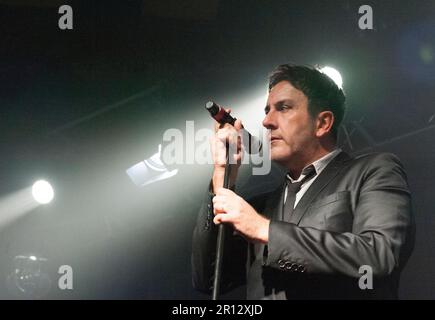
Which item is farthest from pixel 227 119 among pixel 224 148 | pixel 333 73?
pixel 333 73

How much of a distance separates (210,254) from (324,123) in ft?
1.93

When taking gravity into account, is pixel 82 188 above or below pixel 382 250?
above

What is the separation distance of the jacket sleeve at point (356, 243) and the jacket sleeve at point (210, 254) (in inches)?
13.5

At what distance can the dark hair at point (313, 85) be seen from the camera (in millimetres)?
1789

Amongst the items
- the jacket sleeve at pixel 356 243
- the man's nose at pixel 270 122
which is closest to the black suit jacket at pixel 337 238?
the jacket sleeve at pixel 356 243

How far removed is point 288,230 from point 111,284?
3.28 metres

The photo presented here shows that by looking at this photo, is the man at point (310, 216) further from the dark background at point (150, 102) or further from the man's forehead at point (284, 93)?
the dark background at point (150, 102)

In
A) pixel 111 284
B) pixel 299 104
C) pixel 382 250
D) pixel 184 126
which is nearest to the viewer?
A: pixel 382 250

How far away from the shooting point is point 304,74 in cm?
180

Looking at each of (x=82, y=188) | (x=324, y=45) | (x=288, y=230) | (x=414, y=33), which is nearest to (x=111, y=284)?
(x=82, y=188)

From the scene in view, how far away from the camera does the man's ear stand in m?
1.77

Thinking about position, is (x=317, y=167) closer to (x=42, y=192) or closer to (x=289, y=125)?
(x=289, y=125)

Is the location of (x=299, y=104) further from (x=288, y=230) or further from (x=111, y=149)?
(x=111, y=149)

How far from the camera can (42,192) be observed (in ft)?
12.8
